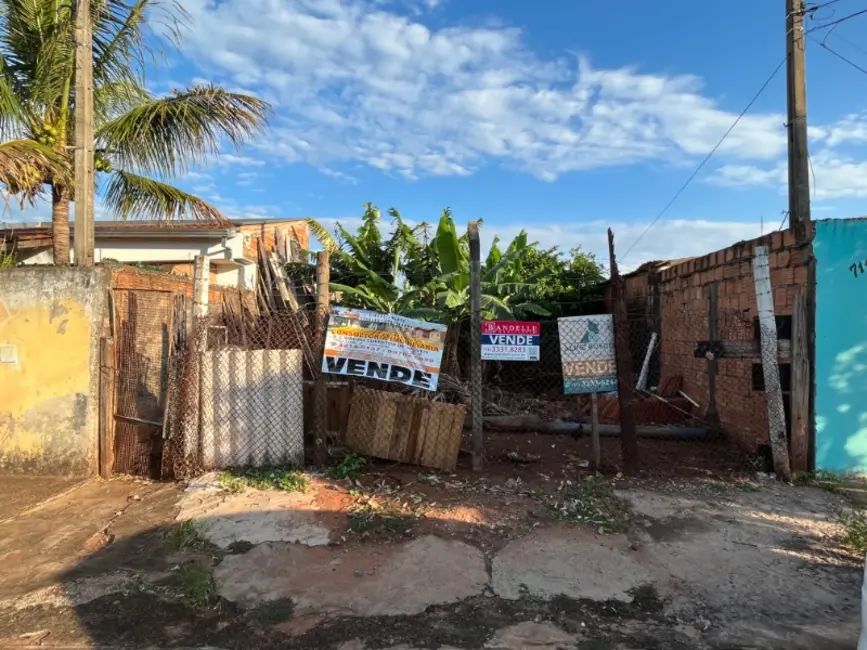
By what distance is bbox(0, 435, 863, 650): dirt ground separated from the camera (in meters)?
3.26

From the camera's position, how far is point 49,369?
6109mm

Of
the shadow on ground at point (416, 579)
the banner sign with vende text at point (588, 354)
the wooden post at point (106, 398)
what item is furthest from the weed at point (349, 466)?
the wooden post at point (106, 398)

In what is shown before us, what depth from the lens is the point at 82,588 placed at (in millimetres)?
3766

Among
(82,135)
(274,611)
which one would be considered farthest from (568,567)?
(82,135)

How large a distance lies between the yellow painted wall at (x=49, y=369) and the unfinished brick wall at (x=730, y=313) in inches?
298

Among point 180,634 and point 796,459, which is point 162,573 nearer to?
point 180,634

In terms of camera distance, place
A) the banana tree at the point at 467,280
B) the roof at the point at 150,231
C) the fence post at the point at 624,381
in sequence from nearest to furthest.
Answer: the fence post at the point at 624,381
the banana tree at the point at 467,280
the roof at the point at 150,231

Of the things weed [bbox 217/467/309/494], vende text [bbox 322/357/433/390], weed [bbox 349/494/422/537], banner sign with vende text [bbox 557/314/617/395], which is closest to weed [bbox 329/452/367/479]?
weed [bbox 217/467/309/494]

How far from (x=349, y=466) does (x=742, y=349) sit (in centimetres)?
440

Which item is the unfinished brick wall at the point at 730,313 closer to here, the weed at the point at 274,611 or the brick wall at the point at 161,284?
the weed at the point at 274,611

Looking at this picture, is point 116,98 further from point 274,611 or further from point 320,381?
point 274,611

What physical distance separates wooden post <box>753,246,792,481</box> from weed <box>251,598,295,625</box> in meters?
5.04

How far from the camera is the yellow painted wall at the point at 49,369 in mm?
6066

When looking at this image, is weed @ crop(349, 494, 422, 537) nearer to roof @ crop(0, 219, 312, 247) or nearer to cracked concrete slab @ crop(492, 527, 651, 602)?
cracked concrete slab @ crop(492, 527, 651, 602)
